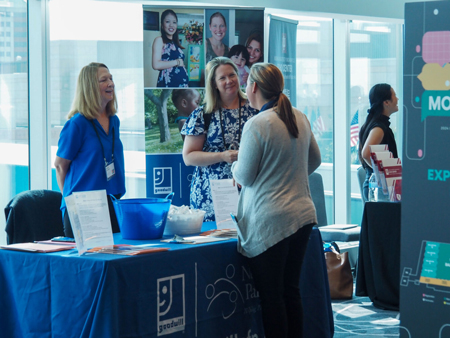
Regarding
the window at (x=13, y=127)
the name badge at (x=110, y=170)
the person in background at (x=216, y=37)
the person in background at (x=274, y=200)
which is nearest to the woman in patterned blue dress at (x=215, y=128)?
the name badge at (x=110, y=170)

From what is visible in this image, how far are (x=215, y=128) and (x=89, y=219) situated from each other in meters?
1.15

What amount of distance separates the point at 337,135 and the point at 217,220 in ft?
11.5

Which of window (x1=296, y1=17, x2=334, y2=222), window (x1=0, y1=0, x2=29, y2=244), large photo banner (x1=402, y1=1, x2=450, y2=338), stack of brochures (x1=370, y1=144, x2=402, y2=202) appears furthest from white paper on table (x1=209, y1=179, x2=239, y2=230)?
window (x1=296, y1=17, x2=334, y2=222)

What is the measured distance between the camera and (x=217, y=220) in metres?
2.77

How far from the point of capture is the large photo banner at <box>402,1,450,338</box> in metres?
2.58

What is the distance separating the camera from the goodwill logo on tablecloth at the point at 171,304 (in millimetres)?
2170

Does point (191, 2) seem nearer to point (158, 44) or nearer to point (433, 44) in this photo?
point (158, 44)

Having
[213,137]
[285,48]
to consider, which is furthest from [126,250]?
[285,48]

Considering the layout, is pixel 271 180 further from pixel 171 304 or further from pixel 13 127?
pixel 13 127

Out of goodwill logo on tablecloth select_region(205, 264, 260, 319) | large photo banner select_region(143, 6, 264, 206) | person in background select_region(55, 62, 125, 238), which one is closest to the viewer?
goodwill logo on tablecloth select_region(205, 264, 260, 319)

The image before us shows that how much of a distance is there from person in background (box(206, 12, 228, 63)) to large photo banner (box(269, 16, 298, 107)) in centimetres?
94

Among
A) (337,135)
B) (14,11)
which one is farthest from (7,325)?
(337,135)

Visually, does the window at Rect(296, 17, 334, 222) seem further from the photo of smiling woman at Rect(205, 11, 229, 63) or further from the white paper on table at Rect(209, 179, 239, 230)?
the white paper on table at Rect(209, 179, 239, 230)

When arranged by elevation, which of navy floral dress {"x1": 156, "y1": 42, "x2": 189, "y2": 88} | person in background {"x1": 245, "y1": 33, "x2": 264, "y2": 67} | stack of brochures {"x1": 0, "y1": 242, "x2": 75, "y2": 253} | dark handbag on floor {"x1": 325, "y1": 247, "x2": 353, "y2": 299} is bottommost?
dark handbag on floor {"x1": 325, "y1": 247, "x2": 353, "y2": 299}
